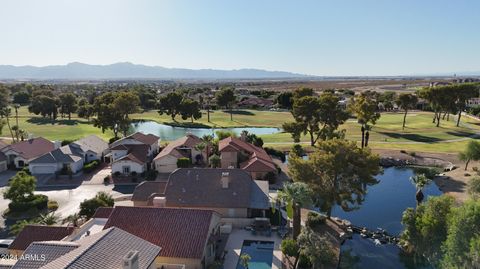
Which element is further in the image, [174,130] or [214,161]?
[174,130]

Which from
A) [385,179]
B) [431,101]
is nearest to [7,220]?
[385,179]

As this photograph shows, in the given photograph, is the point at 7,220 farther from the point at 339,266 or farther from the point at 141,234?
the point at 339,266

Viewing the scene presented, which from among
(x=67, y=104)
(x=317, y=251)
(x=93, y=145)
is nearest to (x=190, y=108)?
(x=67, y=104)

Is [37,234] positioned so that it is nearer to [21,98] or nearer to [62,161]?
[62,161]

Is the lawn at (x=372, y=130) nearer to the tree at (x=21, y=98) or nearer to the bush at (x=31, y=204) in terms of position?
the tree at (x=21, y=98)

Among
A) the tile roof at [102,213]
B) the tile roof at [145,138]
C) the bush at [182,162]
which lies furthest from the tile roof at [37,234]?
the tile roof at [145,138]

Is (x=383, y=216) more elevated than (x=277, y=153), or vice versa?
(x=277, y=153)
